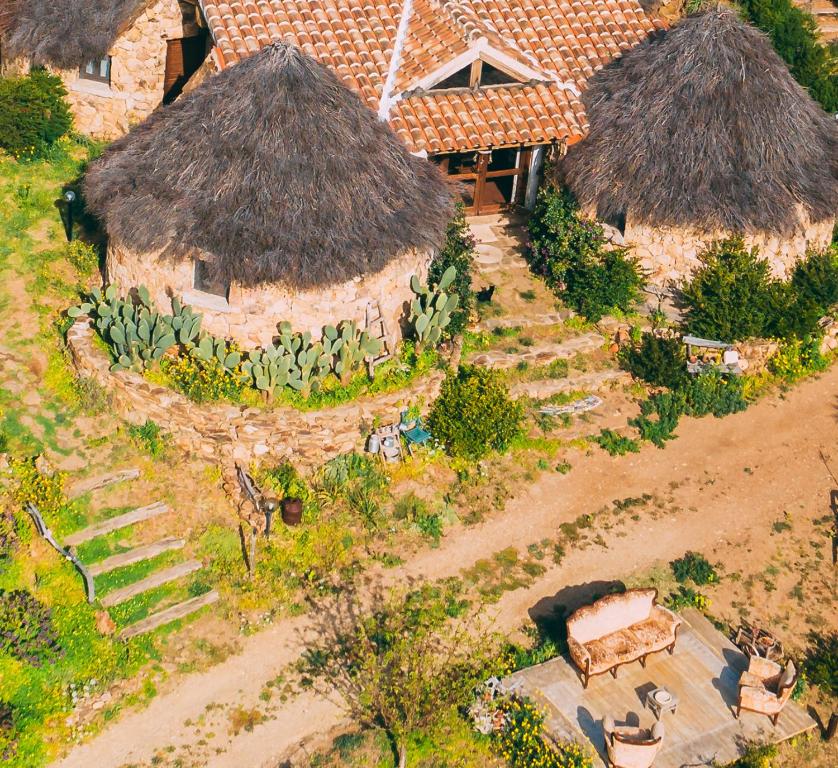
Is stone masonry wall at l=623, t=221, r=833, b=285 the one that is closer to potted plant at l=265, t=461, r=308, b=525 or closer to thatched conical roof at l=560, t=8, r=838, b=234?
thatched conical roof at l=560, t=8, r=838, b=234

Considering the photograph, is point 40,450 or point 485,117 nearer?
point 40,450

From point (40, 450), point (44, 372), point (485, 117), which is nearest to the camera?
point (40, 450)

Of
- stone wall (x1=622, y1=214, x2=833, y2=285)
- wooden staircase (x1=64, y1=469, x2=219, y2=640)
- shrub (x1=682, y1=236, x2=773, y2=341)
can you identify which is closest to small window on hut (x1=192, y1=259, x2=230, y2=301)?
wooden staircase (x1=64, y1=469, x2=219, y2=640)

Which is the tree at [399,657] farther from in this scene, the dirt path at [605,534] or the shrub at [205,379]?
the shrub at [205,379]

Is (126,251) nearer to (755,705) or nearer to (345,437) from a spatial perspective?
(345,437)

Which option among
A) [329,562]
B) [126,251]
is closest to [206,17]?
[126,251]

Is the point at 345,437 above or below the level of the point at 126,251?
below

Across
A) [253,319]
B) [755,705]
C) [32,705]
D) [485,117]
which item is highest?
[485,117]
